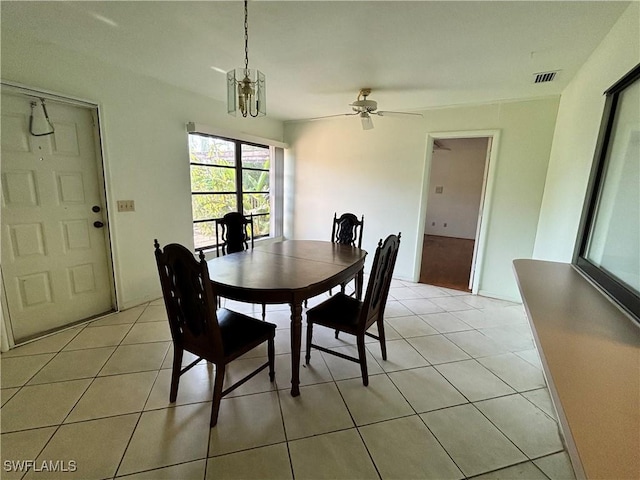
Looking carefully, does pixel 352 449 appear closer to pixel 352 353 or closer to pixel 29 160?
pixel 352 353

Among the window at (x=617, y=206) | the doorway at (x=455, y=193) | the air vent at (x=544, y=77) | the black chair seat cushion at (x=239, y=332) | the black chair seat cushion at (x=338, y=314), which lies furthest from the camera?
the doorway at (x=455, y=193)

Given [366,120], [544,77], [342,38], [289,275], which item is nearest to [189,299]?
[289,275]

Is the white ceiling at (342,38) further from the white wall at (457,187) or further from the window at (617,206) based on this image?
the white wall at (457,187)

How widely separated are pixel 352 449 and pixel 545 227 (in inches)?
114

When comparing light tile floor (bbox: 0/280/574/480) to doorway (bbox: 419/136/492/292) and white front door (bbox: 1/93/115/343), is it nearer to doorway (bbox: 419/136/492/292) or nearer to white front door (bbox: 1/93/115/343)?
white front door (bbox: 1/93/115/343)

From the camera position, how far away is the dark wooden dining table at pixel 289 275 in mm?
1675

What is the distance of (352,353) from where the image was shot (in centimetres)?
230

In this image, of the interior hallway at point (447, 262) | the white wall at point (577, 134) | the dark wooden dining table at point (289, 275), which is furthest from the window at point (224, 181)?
the white wall at point (577, 134)

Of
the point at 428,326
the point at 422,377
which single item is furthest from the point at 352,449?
the point at 428,326

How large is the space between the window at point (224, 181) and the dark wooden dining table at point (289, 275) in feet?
5.09

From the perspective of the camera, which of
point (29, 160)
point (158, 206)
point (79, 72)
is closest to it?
point (29, 160)

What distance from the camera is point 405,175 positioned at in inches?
154

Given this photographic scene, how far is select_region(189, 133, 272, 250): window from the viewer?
11.8ft

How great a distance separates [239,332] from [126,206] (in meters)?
2.04
